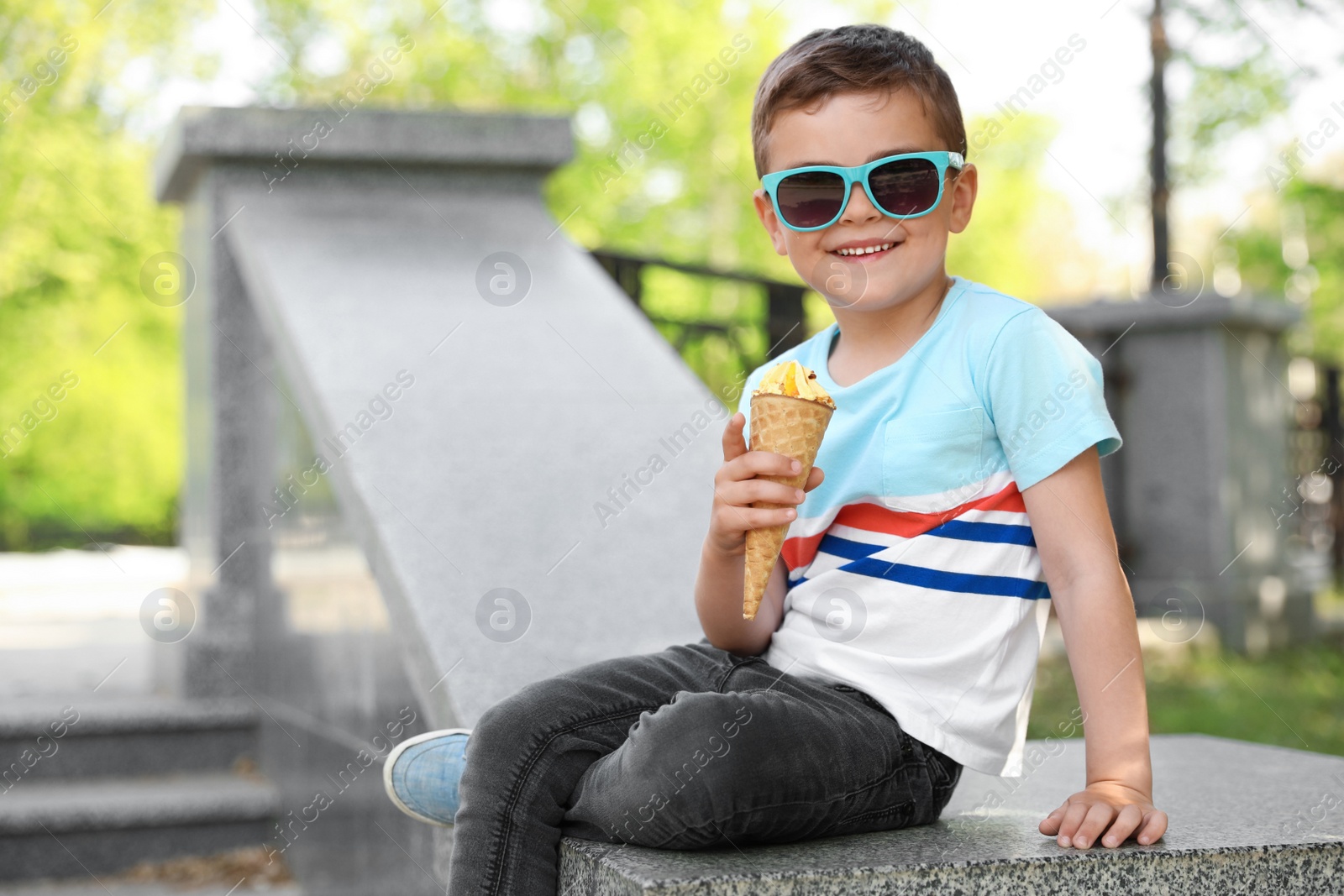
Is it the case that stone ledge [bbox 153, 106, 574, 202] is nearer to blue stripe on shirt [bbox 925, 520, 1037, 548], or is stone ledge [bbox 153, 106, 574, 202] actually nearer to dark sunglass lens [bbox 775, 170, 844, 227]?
dark sunglass lens [bbox 775, 170, 844, 227]

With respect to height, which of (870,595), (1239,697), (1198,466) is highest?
(870,595)

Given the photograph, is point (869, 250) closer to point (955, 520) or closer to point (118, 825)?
point (955, 520)

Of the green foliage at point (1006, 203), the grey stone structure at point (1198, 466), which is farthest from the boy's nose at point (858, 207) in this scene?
the green foliage at point (1006, 203)

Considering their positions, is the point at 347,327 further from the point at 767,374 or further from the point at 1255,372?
the point at 1255,372

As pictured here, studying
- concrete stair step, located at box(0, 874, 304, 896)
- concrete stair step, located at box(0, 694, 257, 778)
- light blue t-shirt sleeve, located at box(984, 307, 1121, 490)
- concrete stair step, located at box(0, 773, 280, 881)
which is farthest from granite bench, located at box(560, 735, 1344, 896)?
concrete stair step, located at box(0, 694, 257, 778)

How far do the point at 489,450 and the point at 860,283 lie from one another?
1719mm

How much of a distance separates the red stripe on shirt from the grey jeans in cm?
22

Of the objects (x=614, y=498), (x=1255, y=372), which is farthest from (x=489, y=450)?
(x=1255, y=372)

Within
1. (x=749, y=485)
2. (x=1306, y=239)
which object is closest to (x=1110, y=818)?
(x=749, y=485)

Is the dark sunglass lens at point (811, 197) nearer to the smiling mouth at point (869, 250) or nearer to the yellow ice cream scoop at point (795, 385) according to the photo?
the smiling mouth at point (869, 250)

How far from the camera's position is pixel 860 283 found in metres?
2.13

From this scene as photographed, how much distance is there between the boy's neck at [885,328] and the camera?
2201 millimetres

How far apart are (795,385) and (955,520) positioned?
0.39 meters

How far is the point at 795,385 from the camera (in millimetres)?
1883
